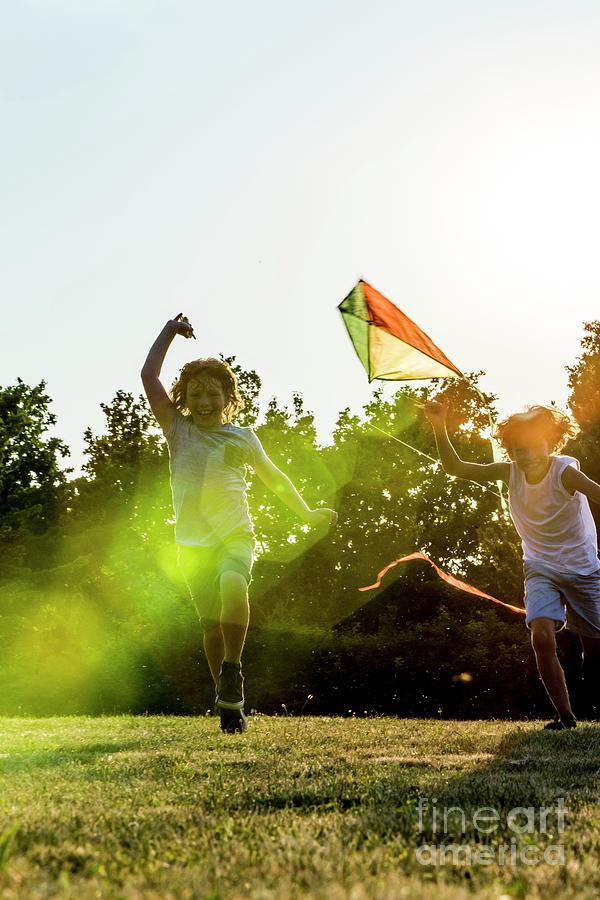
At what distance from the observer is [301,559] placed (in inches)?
1019

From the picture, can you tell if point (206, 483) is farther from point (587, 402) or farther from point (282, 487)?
point (587, 402)

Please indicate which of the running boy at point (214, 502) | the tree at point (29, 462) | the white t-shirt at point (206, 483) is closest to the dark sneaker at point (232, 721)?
the running boy at point (214, 502)

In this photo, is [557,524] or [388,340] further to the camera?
[388,340]

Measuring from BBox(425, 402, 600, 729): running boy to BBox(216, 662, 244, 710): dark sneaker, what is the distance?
1949mm

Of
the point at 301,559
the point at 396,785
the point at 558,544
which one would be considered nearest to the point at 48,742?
the point at 396,785

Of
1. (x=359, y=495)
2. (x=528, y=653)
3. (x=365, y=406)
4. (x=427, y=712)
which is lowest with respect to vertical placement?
(x=427, y=712)

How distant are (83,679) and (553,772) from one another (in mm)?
13810

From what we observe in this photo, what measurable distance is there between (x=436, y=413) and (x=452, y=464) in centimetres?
45

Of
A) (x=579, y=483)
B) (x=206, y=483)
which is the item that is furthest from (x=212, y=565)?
(x=579, y=483)

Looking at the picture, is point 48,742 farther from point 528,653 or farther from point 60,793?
point 528,653

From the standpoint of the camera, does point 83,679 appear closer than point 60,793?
No

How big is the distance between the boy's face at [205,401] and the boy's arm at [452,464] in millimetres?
1487

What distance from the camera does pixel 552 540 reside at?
18.5 ft

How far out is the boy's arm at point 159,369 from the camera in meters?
5.48
